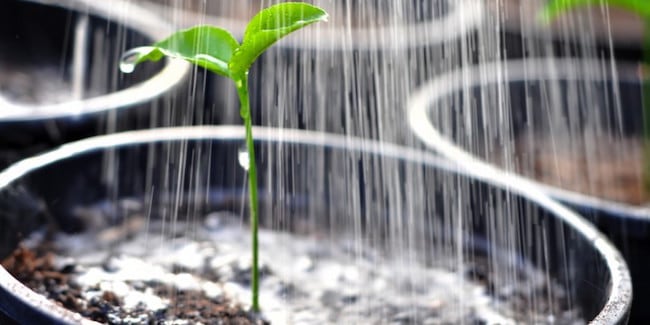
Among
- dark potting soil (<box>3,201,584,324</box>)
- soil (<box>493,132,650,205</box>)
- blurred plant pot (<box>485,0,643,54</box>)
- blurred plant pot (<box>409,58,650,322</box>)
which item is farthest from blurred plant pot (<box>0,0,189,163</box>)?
blurred plant pot (<box>485,0,643,54</box>)

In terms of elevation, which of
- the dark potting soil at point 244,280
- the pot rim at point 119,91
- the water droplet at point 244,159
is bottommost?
the dark potting soil at point 244,280

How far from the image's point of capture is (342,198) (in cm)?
151

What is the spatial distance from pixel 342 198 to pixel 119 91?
2.01ft

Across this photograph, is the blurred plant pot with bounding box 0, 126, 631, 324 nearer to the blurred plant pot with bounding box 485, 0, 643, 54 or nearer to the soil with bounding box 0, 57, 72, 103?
the soil with bounding box 0, 57, 72, 103

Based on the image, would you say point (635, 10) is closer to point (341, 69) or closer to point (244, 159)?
point (341, 69)

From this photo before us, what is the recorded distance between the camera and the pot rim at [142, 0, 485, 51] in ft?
7.84

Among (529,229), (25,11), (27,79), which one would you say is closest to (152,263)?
(529,229)

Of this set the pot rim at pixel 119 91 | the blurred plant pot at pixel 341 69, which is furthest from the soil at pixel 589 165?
the pot rim at pixel 119 91

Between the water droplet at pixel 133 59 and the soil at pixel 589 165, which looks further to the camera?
the soil at pixel 589 165

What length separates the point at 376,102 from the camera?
2289 millimetres

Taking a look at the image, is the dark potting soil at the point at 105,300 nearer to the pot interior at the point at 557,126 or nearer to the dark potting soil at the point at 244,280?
the dark potting soil at the point at 244,280

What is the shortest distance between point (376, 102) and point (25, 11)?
917 mm

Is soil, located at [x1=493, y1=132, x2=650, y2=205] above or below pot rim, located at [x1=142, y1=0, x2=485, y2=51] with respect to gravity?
below

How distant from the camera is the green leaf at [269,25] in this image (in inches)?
37.9
